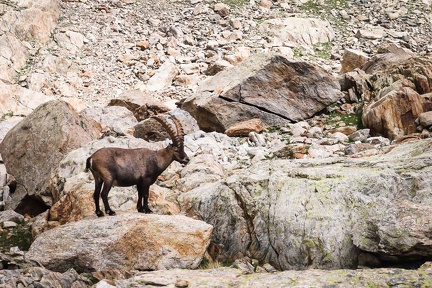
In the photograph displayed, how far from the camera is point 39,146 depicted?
18.2 metres

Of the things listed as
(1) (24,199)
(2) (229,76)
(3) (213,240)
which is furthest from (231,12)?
(3) (213,240)

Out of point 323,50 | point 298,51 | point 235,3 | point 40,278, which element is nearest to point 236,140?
point 40,278

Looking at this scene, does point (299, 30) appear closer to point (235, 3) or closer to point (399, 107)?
point (235, 3)

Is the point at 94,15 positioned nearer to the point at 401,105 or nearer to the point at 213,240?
the point at 401,105

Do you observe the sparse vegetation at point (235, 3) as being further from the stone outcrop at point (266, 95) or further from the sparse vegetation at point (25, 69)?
the stone outcrop at point (266, 95)

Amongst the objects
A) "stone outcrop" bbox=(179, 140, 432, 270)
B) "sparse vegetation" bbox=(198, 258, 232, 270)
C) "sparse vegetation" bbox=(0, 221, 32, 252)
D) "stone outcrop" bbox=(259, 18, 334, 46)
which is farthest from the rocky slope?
"sparse vegetation" bbox=(0, 221, 32, 252)

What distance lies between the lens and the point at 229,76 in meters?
25.3

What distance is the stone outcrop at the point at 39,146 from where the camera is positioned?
17438 millimetres

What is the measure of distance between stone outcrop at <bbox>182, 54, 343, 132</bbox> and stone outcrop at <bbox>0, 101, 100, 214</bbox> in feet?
20.3

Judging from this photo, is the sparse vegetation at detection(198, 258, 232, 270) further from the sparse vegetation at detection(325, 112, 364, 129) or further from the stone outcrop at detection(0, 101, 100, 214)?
the sparse vegetation at detection(325, 112, 364, 129)

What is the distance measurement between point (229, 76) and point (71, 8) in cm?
2349

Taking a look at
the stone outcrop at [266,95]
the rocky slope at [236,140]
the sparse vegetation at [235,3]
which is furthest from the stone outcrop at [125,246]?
the sparse vegetation at [235,3]

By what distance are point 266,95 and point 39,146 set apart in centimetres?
1085

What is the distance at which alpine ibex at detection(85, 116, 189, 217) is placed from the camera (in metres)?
11.2
